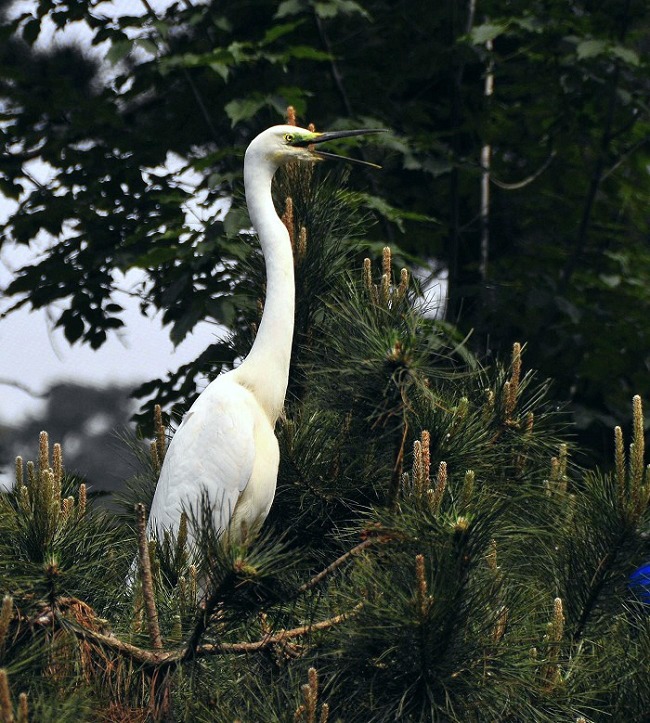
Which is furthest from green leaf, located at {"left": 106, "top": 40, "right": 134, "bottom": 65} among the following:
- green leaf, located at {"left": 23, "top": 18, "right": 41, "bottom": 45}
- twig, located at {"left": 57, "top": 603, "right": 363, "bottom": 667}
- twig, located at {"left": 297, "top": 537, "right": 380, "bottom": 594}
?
twig, located at {"left": 57, "top": 603, "right": 363, "bottom": 667}

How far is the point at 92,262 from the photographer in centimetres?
377

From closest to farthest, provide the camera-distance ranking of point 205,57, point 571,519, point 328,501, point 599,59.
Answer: point 571,519 → point 328,501 → point 205,57 → point 599,59

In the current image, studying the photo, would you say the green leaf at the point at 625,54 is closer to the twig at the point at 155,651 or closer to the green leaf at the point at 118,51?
the green leaf at the point at 118,51

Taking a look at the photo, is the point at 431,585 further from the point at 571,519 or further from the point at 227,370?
the point at 227,370

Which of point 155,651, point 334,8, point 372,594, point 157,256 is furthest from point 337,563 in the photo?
point 334,8

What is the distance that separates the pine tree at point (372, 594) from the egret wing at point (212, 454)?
480 mm

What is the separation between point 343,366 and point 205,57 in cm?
182

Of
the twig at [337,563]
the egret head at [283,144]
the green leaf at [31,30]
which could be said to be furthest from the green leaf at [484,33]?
the twig at [337,563]

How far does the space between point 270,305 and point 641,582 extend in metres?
0.84

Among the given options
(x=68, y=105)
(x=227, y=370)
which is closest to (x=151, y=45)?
(x=68, y=105)

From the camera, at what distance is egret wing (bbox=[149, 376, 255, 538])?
7.63ft

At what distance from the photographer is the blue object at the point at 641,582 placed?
169 centimetres

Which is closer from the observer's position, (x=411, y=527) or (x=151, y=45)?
(x=411, y=527)

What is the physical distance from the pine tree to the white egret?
0.30m
